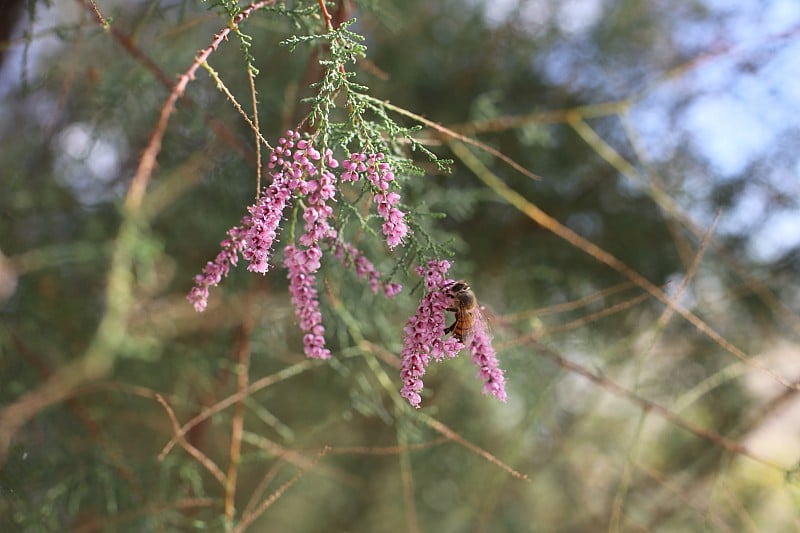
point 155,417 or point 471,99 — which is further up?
point 471,99

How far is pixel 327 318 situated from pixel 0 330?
299 millimetres

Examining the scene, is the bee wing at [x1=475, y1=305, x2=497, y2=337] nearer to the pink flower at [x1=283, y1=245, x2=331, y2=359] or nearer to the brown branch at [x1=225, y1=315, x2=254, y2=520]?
the pink flower at [x1=283, y1=245, x2=331, y2=359]

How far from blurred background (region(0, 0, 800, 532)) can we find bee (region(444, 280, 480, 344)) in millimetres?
274

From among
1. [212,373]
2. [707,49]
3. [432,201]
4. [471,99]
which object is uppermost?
[707,49]

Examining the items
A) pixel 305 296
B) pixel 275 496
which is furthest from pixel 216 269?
pixel 275 496

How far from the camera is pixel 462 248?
2.61 feet

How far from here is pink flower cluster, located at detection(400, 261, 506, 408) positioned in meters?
0.34

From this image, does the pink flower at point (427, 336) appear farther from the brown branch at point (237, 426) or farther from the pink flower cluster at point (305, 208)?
the brown branch at point (237, 426)

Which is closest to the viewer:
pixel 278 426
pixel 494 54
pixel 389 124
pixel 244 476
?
pixel 389 124

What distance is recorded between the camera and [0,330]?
682 millimetres

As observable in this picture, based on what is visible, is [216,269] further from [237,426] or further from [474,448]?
[237,426]

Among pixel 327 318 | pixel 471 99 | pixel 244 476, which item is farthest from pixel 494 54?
pixel 244 476

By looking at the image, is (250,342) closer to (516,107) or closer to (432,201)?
(432,201)

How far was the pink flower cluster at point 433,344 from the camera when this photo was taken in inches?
13.3
